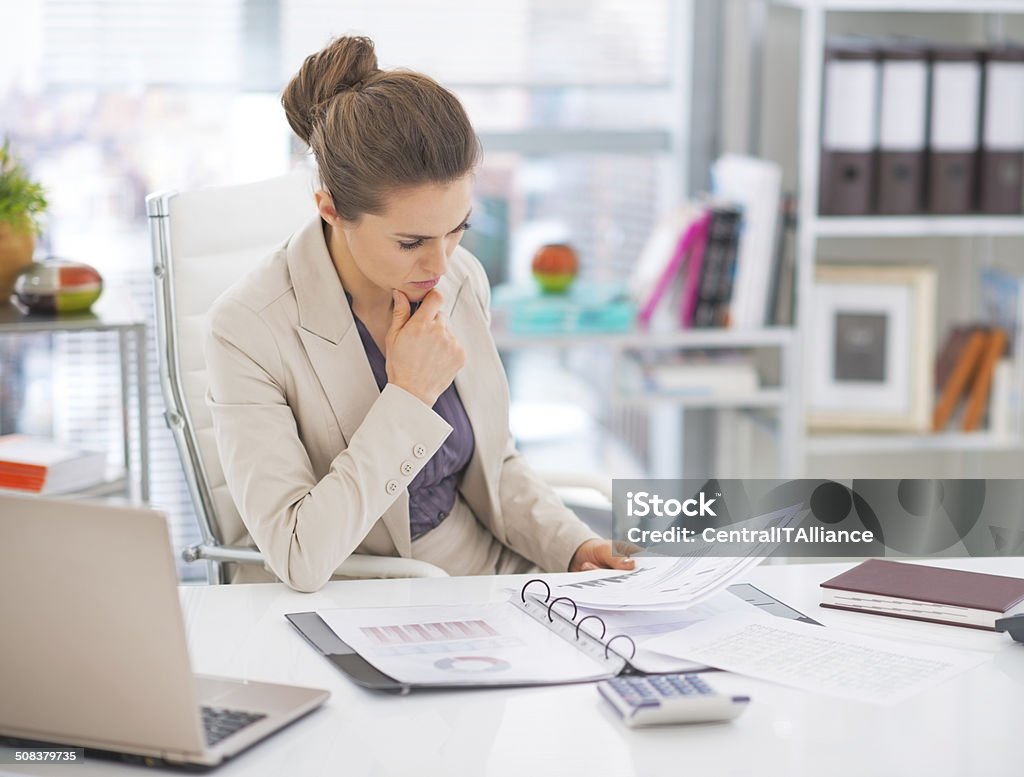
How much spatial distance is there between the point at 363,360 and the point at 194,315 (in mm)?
346

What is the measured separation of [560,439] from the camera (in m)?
3.14

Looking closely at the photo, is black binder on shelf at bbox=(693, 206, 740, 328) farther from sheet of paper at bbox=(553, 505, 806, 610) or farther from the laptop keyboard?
the laptop keyboard

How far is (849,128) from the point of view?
2695 mm

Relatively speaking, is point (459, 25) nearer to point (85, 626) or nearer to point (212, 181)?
point (212, 181)

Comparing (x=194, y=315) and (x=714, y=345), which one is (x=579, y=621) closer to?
(x=194, y=315)

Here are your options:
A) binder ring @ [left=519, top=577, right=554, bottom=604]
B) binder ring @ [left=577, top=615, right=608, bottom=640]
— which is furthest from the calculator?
binder ring @ [left=519, top=577, right=554, bottom=604]

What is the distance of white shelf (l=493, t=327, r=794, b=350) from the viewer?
264 cm

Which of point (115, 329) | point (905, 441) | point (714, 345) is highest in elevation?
point (115, 329)

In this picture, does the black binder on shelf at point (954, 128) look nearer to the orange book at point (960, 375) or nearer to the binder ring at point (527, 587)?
the orange book at point (960, 375)

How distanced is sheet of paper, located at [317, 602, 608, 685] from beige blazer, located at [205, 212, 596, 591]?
0.16 metres

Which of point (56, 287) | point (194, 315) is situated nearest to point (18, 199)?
point (56, 287)

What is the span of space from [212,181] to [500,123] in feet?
2.34

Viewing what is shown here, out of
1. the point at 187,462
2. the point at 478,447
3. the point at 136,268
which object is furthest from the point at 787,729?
the point at 136,268

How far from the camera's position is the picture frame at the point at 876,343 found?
2.80 meters
